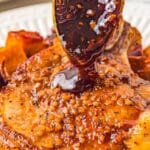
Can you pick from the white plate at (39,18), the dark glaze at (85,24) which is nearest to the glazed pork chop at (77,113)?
the dark glaze at (85,24)

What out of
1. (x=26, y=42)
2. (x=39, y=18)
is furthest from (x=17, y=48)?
(x=39, y=18)

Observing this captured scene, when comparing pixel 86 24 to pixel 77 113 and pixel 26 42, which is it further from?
pixel 26 42

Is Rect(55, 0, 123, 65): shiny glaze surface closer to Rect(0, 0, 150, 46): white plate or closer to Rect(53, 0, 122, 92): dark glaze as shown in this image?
Rect(53, 0, 122, 92): dark glaze

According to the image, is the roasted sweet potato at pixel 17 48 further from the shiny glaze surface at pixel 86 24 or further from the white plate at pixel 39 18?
the shiny glaze surface at pixel 86 24

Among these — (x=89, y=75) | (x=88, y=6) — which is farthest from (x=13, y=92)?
(x=88, y=6)

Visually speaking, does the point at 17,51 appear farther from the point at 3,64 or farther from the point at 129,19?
the point at 129,19
